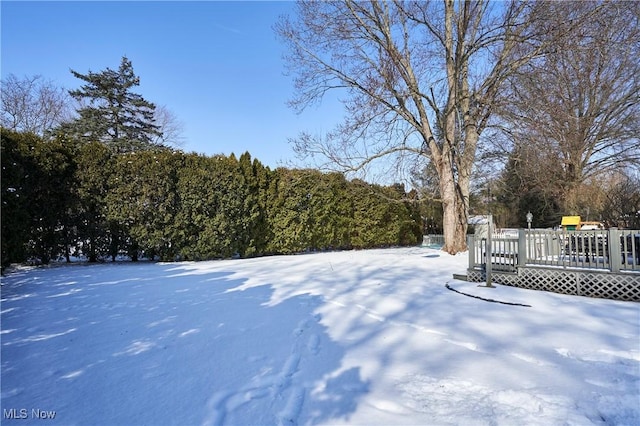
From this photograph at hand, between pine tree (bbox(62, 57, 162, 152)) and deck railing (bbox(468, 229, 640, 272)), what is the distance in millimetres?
21880

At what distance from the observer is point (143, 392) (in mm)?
2369

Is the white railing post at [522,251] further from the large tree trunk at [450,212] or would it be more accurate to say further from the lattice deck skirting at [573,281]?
the large tree trunk at [450,212]

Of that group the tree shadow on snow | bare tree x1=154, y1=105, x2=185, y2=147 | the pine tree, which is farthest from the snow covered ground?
bare tree x1=154, y1=105, x2=185, y2=147

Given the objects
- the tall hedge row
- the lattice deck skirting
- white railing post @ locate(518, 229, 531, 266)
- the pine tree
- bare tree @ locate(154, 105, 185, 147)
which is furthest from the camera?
bare tree @ locate(154, 105, 185, 147)

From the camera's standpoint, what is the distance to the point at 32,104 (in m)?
19.7

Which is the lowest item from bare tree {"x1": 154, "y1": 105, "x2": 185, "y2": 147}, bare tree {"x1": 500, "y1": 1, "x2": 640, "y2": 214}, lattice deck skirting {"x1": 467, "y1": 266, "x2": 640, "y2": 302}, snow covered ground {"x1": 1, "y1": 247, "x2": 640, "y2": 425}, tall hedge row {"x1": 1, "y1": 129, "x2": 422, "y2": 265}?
snow covered ground {"x1": 1, "y1": 247, "x2": 640, "y2": 425}

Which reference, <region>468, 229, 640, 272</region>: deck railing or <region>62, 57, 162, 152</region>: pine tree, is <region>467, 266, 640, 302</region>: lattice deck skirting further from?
→ <region>62, 57, 162, 152</region>: pine tree

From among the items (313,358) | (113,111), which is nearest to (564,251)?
(313,358)

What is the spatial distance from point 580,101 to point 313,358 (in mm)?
21070

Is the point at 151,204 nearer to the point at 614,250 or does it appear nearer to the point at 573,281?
the point at 573,281

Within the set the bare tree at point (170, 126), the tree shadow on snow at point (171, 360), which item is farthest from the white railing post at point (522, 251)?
the bare tree at point (170, 126)

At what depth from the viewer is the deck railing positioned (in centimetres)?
543

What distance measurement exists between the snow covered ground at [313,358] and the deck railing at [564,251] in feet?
2.46

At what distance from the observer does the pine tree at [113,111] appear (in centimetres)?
2078
